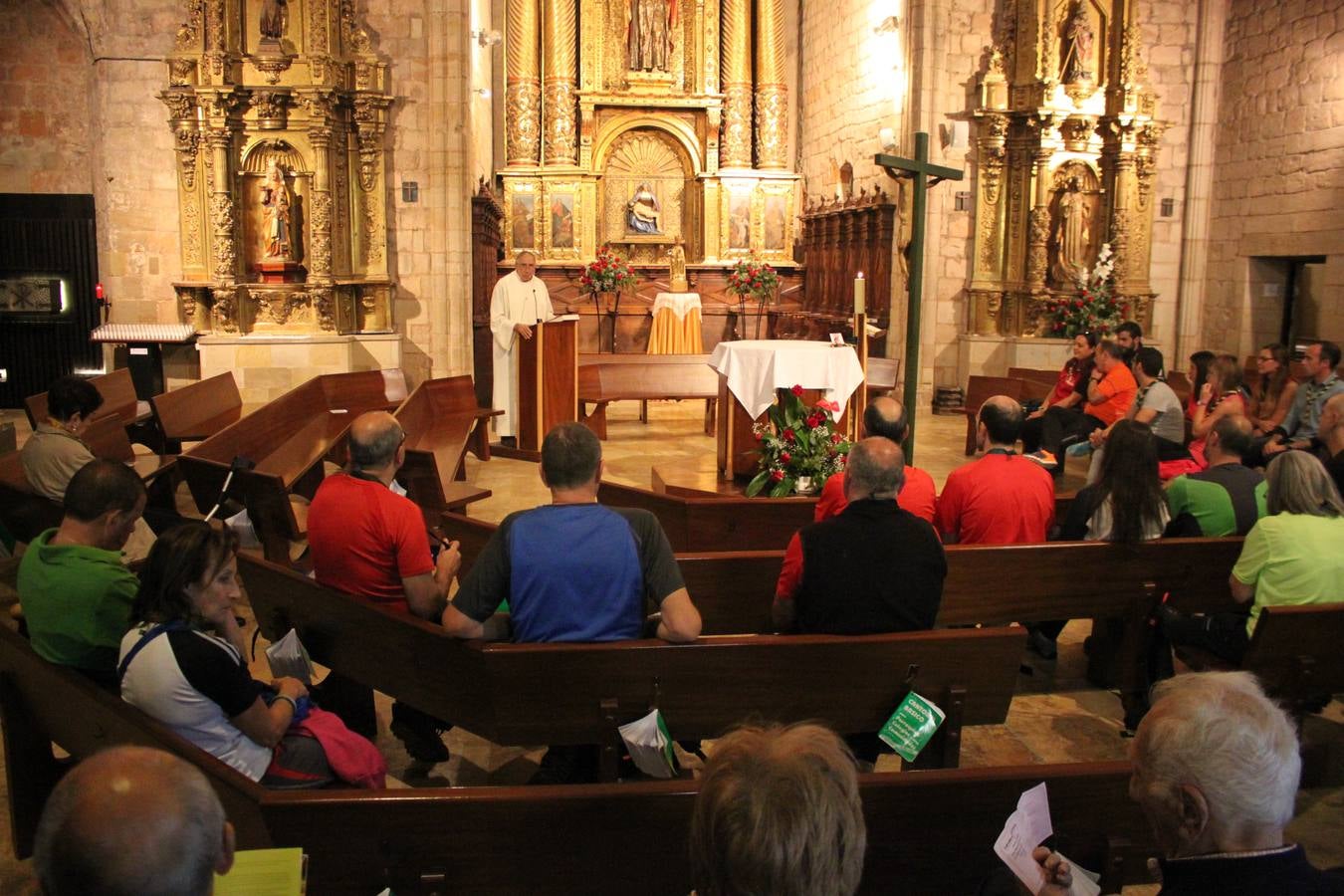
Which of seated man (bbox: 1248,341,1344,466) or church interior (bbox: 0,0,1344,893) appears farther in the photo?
church interior (bbox: 0,0,1344,893)

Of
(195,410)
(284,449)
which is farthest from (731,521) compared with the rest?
(195,410)

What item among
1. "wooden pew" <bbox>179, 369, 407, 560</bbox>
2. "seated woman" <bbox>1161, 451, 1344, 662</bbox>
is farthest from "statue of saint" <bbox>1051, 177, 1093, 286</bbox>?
"seated woman" <bbox>1161, 451, 1344, 662</bbox>

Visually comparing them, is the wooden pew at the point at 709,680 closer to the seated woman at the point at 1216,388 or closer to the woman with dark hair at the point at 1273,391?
the seated woman at the point at 1216,388

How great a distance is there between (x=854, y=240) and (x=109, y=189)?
8.81 meters

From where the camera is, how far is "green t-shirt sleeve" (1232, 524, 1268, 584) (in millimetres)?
3902

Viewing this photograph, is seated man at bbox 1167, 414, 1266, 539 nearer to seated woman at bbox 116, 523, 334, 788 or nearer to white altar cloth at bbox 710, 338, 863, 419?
white altar cloth at bbox 710, 338, 863, 419

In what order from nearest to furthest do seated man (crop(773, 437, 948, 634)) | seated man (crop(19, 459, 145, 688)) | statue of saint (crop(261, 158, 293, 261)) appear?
seated man (crop(19, 459, 145, 688)) → seated man (crop(773, 437, 948, 634)) → statue of saint (crop(261, 158, 293, 261))

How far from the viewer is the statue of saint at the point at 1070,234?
42.0 ft

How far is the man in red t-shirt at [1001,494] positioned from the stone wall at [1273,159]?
8238 mm

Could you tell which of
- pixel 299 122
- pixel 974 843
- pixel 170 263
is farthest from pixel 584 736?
pixel 170 263

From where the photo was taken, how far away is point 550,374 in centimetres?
980

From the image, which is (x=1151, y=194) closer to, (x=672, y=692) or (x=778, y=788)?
(x=672, y=692)

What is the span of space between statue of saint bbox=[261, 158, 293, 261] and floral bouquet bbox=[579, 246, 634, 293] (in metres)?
5.19

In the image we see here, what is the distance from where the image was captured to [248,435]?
6508 mm
